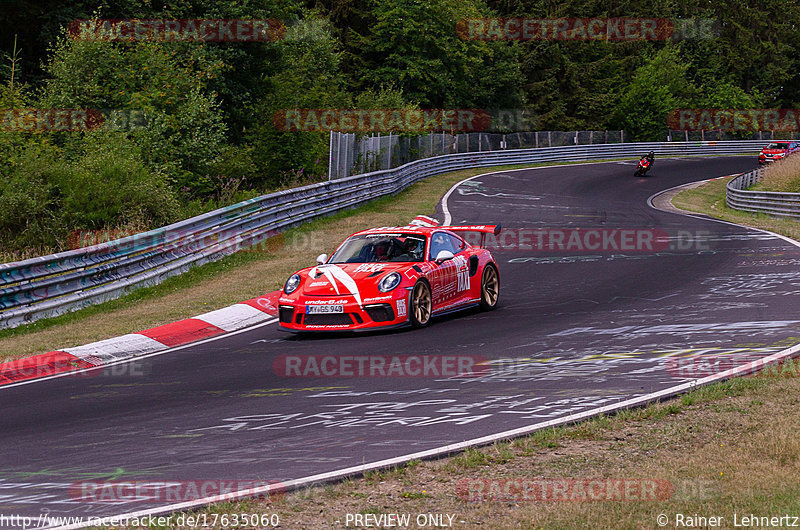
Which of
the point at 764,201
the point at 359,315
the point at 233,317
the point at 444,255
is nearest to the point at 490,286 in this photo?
the point at 444,255

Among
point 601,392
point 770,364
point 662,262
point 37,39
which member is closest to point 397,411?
point 601,392

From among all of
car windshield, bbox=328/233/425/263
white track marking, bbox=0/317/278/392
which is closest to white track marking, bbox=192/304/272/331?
white track marking, bbox=0/317/278/392

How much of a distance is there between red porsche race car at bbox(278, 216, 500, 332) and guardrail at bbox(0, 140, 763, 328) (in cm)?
425

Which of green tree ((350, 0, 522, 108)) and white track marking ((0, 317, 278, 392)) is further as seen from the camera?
green tree ((350, 0, 522, 108))

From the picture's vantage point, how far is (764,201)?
95.9 feet

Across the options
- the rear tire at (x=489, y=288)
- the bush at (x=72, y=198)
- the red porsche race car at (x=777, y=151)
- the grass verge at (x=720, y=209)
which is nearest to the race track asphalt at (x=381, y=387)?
the rear tire at (x=489, y=288)

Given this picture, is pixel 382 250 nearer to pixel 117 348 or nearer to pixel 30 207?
pixel 117 348

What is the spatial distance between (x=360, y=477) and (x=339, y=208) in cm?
2006

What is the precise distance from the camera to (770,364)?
8.40 meters

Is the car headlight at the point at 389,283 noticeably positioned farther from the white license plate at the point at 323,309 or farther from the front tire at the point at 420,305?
the white license plate at the point at 323,309

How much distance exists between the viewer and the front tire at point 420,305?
1153 cm

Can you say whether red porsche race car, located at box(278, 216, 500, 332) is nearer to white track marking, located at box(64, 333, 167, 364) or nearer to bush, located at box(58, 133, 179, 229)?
white track marking, located at box(64, 333, 167, 364)

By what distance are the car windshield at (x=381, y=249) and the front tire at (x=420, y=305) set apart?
602mm

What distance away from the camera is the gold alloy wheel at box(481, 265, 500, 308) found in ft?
42.9
